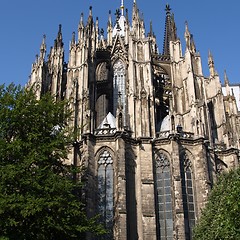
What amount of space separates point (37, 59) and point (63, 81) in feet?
12.3

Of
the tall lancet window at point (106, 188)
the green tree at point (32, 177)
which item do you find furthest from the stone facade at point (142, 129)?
the green tree at point (32, 177)

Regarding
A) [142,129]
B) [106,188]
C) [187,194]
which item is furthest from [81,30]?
[187,194]

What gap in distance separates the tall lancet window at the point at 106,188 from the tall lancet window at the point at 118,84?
294 inches

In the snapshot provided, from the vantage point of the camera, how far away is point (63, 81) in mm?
39625

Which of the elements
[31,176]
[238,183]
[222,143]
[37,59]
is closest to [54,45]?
[37,59]

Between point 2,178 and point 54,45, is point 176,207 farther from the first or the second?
point 54,45

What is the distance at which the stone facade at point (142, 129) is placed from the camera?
28.5m

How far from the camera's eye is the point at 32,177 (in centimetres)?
1934

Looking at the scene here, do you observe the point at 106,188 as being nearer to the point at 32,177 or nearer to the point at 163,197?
the point at 163,197

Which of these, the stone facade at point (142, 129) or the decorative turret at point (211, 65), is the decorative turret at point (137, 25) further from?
the decorative turret at point (211, 65)

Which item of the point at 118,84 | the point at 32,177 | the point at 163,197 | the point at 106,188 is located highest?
the point at 118,84

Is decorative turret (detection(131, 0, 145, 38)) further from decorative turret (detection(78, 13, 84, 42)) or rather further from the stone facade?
decorative turret (detection(78, 13, 84, 42))

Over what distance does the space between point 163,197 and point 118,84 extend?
1293cm

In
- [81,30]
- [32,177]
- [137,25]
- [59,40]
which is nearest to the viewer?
[32,177]
